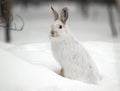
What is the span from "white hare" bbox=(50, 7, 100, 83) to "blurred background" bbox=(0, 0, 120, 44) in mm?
3164

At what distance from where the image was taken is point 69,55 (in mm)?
4441

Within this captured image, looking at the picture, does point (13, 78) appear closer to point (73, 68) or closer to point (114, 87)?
point (73, 68)

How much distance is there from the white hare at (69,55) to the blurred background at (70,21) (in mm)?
3164

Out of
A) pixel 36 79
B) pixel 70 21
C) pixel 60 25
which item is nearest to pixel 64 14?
pixel 60 25

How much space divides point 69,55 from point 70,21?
8.64 metres

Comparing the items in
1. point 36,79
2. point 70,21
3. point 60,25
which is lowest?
point 36,79

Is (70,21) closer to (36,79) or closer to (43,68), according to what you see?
(43,68)

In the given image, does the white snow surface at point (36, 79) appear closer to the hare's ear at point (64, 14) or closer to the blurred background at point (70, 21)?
the hare's ear at point (64, 14)

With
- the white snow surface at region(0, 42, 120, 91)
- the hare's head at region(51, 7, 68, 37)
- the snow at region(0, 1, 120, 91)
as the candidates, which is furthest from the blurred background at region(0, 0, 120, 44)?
the white snow surface at region(0, 42, 120, 91)

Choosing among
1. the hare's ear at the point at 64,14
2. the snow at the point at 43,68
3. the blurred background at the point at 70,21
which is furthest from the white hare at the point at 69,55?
the blurred background at the point at 70,21

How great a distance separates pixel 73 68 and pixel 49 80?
0.65m

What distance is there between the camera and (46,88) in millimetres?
3719

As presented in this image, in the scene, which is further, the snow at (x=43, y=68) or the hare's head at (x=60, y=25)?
the hare's head at (x=60, y=25)

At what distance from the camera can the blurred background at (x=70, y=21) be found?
9.73 m
